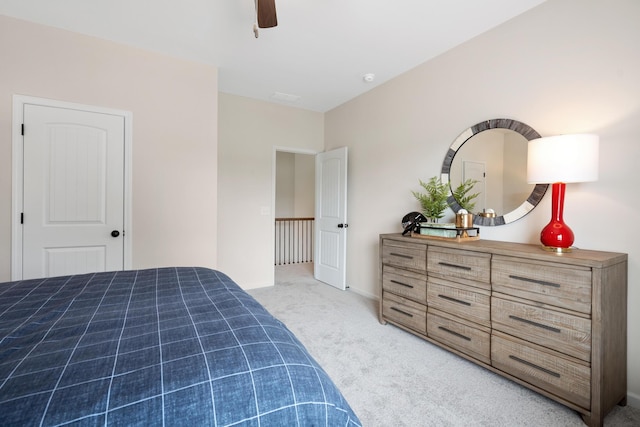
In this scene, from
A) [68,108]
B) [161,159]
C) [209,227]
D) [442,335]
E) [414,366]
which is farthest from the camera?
[209,227]

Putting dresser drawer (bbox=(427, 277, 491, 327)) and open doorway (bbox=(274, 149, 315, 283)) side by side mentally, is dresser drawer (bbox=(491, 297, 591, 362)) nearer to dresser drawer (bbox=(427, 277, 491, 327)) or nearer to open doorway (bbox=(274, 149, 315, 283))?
dresser drawer (bbox=(427, 277, 491, 327))

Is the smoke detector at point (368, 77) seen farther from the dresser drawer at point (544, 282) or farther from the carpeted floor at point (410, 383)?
the carpeted floor at point (410, 383)

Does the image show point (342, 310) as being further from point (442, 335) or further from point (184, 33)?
point (184, 33)

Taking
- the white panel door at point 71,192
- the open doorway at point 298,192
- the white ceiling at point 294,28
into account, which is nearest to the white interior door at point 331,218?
the white ceiling at point 294,28

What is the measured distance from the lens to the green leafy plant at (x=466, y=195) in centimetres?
259

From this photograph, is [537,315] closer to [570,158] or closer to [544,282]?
[544,282]

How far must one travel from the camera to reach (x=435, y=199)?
2.69 m

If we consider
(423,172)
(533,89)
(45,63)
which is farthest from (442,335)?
(45,63)

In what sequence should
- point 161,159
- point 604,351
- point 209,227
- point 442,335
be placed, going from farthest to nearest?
point 209,227 → point 161,159 → point 442,335 → point 604,351

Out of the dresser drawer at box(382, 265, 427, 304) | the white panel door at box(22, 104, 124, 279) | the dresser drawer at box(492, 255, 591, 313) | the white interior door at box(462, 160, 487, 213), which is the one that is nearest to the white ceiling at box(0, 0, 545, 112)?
the white panel door at box(22, 104, 124, 279)

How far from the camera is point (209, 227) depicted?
3135 millimetres

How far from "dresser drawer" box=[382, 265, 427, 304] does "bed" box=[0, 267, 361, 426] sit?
1.74m

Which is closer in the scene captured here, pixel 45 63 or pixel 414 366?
pixel 414 366

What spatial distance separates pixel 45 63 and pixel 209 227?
195 cm
